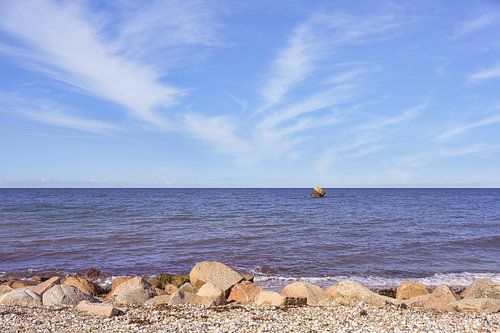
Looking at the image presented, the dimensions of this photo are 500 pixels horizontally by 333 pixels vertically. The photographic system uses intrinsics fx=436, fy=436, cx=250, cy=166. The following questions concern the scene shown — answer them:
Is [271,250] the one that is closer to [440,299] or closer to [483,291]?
[483,291]

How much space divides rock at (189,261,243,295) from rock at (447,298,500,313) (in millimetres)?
6072

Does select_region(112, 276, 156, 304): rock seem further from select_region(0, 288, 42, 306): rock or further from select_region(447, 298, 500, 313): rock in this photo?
select_region(447, 298, 500, 313): rock

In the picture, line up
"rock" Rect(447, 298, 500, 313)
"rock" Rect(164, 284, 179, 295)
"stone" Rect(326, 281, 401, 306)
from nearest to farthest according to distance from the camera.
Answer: "rock" Rect(447, 298, 500, 313) < "stone" Rect(326, 281, 401, 306) < "rock" Rect(164, 284, 179, 295)

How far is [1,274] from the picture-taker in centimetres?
1692

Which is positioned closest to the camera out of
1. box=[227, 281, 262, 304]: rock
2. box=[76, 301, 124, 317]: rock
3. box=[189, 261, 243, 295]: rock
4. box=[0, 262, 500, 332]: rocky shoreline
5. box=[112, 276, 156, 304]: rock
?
box=[0, 262, 500, 332]: rocky shoreline

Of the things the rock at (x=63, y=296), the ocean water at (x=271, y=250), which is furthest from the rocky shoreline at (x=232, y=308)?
the ocean water at (x=271, y=250)

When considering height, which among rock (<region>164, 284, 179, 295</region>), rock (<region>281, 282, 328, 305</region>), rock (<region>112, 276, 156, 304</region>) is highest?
rock (<region>281, 282, 328, 305</region>)

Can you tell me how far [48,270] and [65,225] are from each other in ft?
49.5

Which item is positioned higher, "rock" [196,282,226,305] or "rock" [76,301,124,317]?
"rock" [76,301,124,317]

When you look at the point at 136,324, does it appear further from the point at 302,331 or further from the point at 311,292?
the point at 311,292

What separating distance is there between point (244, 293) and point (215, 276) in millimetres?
1629

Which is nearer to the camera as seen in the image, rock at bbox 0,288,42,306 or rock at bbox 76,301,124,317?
rock at bbox 76,301,124,317

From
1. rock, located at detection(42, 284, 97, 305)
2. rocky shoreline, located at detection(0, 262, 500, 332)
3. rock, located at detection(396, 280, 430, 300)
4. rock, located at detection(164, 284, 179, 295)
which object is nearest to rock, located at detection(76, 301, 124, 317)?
rocky shoreline, located at detection(0, 262, 500, 332)

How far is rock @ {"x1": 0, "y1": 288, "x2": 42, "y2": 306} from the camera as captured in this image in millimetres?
11328
